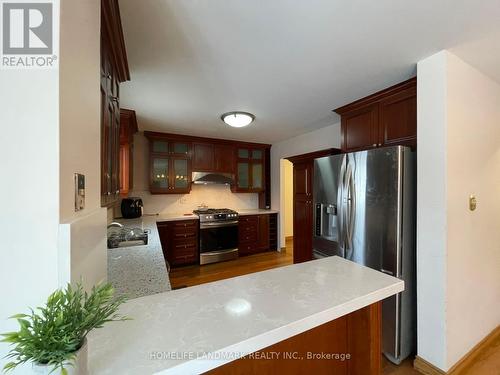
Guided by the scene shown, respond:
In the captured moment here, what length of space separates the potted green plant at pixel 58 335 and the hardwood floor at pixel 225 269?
2.79 metres

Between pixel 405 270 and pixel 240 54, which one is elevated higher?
pixel 240 54

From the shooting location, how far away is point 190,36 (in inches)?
55.0

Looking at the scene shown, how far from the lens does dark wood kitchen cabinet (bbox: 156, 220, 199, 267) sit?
354 centimetres

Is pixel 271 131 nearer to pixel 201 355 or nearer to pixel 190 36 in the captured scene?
pixel 190 36

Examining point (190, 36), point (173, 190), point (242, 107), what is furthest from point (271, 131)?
point (190, 36)

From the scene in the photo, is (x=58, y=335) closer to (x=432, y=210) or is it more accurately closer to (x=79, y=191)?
(x=79, y=191)

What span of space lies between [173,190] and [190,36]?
9.67 ft

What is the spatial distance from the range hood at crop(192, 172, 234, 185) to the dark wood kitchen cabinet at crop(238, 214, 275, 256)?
801 mm

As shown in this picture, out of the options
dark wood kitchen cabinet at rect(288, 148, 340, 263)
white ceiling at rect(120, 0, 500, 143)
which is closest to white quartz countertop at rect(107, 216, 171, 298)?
white ceiling at rect(120, 0, 500, 143)

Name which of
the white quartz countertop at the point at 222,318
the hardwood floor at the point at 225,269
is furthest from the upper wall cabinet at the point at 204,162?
the white quartz countertop at the point at 222,318

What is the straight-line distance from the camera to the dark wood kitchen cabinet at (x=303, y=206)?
3215 mm
